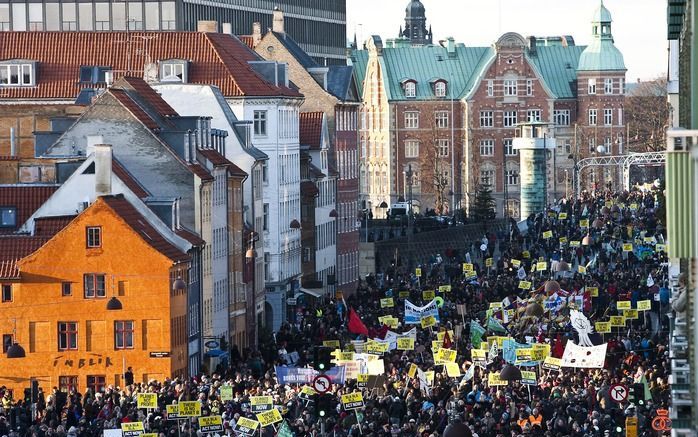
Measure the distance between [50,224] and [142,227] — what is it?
2595mm

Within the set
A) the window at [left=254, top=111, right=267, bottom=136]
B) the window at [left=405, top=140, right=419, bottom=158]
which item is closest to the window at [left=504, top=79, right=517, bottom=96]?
the window at [left=405, top=140, right=419, bottom=158]

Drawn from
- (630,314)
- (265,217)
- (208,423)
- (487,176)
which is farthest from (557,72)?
(208,423)

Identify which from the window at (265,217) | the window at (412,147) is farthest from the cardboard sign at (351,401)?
the window at (412,147)

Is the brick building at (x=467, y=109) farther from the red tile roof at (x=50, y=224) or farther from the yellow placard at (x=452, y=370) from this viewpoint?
the yellow placard at (x=452, y=370)

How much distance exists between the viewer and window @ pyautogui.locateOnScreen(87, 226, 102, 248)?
66.4 metres

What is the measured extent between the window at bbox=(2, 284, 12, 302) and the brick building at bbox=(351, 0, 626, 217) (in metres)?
122

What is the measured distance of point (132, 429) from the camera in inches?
1714

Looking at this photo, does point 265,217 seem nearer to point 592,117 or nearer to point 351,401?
point 351,401

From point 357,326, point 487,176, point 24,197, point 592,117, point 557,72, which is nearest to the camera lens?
point 357,326

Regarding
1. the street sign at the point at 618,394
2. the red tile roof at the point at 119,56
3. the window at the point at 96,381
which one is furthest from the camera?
the red tile roof at the point at 119,56

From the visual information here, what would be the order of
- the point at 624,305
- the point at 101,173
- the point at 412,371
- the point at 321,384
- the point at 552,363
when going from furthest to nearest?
1. the point at 101,173
2. the point at 624,305
3. the point at 412,371
4. the point at 552,363
5. the point at 321,384

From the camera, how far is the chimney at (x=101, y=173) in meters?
69.6

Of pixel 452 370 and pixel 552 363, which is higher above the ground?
pixel 552 363

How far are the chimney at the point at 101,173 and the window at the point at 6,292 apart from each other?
13.5 feet
